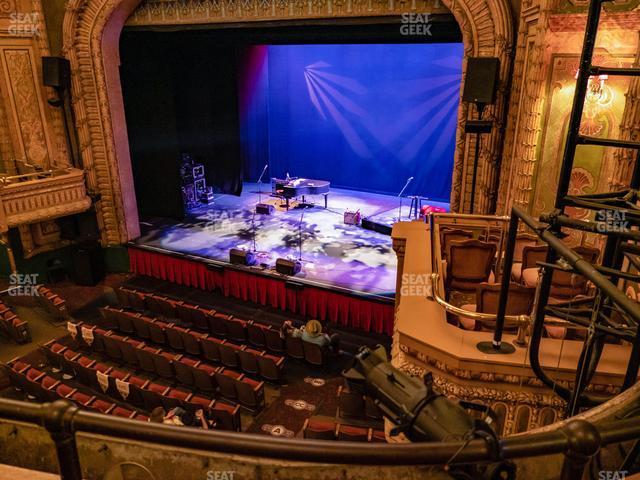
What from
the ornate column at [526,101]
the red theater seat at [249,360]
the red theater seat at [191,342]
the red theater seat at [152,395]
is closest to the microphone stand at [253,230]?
the red theater seat at [191,342]

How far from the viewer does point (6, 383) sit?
7.95 metres

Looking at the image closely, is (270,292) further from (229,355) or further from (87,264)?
(87,264)

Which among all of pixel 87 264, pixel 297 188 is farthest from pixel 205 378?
pixel 297 188

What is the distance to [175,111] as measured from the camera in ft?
45.7

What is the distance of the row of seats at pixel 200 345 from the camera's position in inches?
303

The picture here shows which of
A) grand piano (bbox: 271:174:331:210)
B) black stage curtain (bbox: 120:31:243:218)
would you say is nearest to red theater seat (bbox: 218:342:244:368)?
grand piano (bbox: 271:174:331:210)

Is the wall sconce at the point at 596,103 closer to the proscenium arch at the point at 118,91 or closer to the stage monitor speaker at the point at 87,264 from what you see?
the proscenium arch at the point at 118,91

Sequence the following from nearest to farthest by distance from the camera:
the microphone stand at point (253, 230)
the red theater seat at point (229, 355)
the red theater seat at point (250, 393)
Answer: the red theater seat at point (250, 393) → the red theater seat at point (229, 355) → the microphone stand at point (253, 230)

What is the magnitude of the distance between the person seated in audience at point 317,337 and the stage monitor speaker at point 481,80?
14.6 feet

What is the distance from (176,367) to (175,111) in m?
8.75

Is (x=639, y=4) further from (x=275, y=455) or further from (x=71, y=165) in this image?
(x=71, y=165)

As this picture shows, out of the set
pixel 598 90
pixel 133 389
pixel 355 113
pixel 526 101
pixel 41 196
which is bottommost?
pixel 133 389

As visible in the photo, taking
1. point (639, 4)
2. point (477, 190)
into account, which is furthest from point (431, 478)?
point (477, 190)

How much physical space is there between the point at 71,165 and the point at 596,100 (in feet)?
36.4
